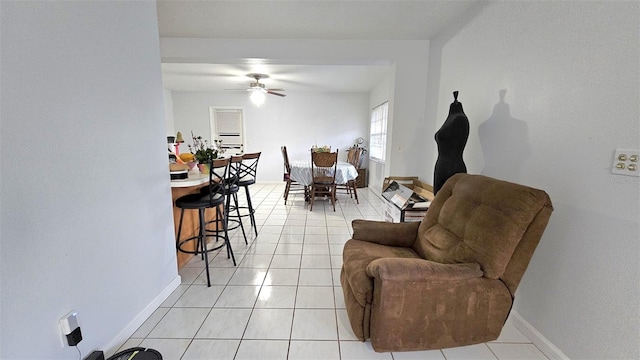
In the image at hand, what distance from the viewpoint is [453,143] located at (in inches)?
76.5

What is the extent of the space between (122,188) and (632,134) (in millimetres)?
2445

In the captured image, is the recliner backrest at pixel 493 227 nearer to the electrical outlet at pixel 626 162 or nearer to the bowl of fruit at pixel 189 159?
the electrical outlet at pixel 626 162

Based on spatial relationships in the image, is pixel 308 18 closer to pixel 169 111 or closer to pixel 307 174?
pixel 307 174

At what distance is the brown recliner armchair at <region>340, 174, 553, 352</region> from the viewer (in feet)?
4.05

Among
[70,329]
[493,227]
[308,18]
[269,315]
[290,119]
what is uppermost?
[308,18]

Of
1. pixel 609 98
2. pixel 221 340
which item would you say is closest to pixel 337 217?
pixel 221 340

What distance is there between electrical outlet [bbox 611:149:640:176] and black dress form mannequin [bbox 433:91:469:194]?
0.86 metres

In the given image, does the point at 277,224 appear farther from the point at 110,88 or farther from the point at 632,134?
the point at 632,134

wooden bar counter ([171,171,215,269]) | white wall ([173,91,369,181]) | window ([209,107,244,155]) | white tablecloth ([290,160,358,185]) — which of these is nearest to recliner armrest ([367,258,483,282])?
wooden bar counter ([171,171,215,269])

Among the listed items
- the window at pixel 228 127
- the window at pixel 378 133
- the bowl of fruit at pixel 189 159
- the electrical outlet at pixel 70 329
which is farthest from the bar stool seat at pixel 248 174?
the window at pixel 228 127

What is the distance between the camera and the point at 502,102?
5.99 ft

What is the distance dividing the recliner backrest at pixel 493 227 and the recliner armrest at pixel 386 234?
0.72ft

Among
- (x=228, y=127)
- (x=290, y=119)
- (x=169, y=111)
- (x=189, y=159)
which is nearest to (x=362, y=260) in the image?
(x=189, y=159)

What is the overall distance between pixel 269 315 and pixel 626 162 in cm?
199
